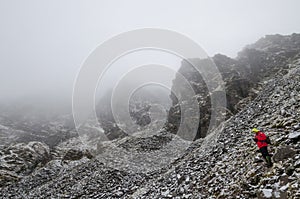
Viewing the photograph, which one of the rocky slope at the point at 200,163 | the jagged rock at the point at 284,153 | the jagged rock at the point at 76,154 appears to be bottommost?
the jagged rock at the point at 76,154

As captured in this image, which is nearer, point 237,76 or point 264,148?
point 264,148

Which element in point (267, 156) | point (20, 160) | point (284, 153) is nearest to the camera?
point (284, 153)

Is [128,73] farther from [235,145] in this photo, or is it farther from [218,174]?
[218,174]

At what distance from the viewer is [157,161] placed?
30.6 meters

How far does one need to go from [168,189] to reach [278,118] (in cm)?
1095

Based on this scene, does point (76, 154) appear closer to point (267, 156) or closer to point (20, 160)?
point (20, 160)

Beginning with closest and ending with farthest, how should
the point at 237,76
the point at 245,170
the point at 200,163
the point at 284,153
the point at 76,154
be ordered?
the point at 284,153 → the point at 245,170 → the point at 200,163 → the point at 76,154 → the point at 237,76

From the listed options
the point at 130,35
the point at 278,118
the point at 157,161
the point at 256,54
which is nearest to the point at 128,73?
the point at 130,35

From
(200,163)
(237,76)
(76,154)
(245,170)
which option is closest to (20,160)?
(76,154)

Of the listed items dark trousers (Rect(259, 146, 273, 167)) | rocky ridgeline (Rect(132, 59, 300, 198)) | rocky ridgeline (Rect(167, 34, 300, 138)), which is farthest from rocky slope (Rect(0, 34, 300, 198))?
rocky ridgeline (Rect(167, 34, 300, 138))

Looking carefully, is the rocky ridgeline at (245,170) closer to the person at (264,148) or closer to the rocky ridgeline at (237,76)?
the person at (264,148)

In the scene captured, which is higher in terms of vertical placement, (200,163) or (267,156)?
(267,156)

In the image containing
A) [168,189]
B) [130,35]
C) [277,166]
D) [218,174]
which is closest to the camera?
[277,166]

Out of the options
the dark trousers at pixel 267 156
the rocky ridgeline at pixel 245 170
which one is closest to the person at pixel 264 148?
the dark trousers at pixel 267 156
